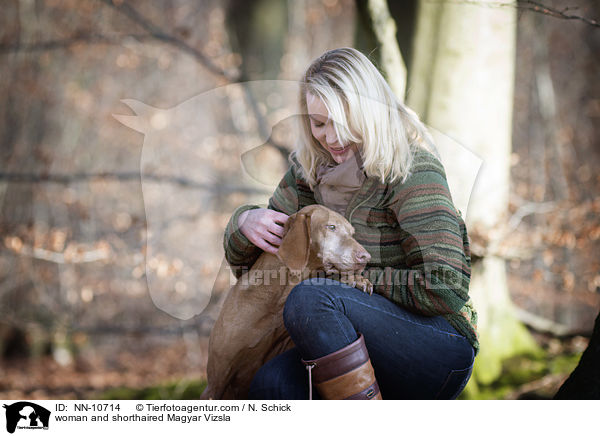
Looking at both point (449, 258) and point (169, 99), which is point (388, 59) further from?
point (169, 99)

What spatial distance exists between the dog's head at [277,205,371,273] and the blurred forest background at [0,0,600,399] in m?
2.33

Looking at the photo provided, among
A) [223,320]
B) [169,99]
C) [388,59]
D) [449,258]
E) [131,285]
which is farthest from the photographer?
[169,99]

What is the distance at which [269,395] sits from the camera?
2242mm

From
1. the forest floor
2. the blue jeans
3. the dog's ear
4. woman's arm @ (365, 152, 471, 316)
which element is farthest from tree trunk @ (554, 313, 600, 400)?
the forest floor

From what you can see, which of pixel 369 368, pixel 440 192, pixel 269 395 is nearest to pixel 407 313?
pixel 369 368

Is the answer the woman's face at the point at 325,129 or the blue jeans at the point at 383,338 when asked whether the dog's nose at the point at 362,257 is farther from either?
the woman's face at the point at 325,129

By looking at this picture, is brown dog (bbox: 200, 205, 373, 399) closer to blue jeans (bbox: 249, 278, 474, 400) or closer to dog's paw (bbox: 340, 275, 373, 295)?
dog's paw (bbox: 340, 275, 373, 295)

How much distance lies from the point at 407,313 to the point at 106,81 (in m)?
8.55

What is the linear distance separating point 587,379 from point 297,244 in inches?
55.0

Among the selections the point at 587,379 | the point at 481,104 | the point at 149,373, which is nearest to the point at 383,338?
the point at 587,379

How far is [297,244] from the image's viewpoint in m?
2.26

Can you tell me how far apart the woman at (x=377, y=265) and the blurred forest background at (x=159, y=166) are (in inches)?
92.0
